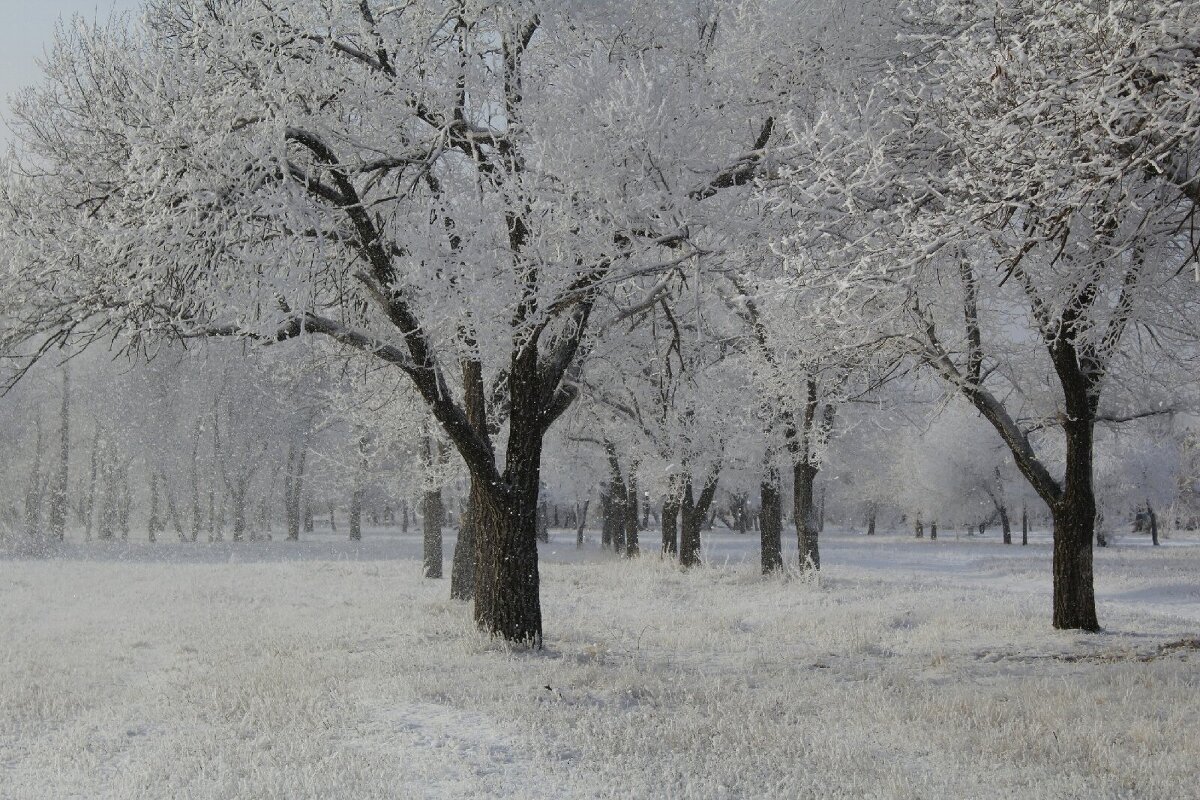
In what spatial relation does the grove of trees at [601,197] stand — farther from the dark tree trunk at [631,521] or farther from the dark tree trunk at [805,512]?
the dark tree trunk at [631,521]

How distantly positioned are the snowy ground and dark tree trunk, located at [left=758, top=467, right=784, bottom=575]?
5588 mm

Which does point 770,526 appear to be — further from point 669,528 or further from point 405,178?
point 405,178

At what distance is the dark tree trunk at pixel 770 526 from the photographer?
21.0 metres

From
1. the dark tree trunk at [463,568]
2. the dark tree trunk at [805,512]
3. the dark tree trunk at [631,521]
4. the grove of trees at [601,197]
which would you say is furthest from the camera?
the dark tree trunk at [631,521]

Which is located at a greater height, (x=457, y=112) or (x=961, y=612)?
(x=457, y=112)

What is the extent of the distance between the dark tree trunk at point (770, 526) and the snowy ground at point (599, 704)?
5.59 m

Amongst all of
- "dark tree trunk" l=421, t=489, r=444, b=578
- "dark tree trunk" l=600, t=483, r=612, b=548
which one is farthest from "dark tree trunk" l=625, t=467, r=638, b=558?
"dark tree trunk" l=421, t=489, r=444, b=578

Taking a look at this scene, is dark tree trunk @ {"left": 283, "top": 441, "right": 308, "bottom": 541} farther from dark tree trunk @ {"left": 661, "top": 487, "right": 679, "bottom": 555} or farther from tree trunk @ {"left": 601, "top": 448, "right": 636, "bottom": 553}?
dark tree trunk @ {"left": 661, "top": 487, "right": 679, "bottom": 555}

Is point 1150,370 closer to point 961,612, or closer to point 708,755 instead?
point 961,612

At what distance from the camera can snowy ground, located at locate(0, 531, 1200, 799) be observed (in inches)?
210

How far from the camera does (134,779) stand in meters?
5.32

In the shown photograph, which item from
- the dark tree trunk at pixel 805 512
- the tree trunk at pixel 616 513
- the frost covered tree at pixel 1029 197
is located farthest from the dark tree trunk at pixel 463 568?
the tree trunk at pixel 616 513

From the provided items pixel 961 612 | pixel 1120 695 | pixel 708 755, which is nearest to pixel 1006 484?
pixel 961 612

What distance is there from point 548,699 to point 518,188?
4.65 m
